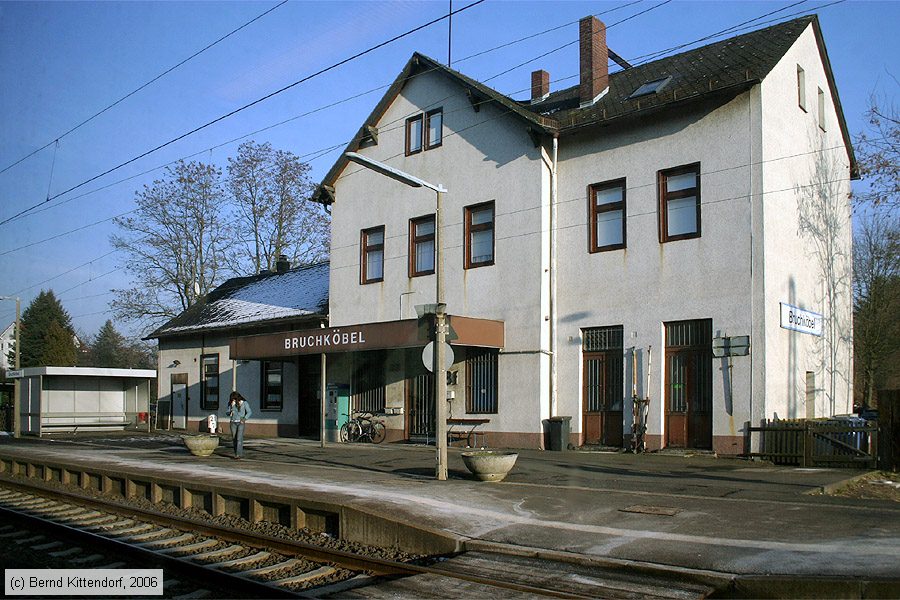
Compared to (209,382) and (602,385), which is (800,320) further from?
(209,382)

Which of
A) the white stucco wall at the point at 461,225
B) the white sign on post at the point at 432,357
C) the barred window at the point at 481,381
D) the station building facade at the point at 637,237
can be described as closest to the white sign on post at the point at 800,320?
the station building facade at the point at 637,237

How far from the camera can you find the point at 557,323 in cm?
2220

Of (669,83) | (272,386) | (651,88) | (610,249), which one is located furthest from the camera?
(272,386)

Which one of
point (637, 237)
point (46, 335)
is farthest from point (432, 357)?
point (46, 335)

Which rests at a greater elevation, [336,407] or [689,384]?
[689,384]

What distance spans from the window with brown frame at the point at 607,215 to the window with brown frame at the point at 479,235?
3.08 meters

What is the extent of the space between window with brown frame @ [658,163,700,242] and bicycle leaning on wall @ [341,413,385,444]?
414 inches

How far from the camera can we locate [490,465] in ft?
48.0

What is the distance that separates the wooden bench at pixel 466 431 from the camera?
23.2 metres

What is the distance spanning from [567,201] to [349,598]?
15807 mm

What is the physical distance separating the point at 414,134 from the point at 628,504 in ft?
54.7

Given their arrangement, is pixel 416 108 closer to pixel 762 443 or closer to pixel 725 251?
pixel 725 251

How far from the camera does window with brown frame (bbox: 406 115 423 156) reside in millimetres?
25938

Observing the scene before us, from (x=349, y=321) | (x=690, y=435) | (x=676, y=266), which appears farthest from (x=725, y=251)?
(x=349, y=321)
